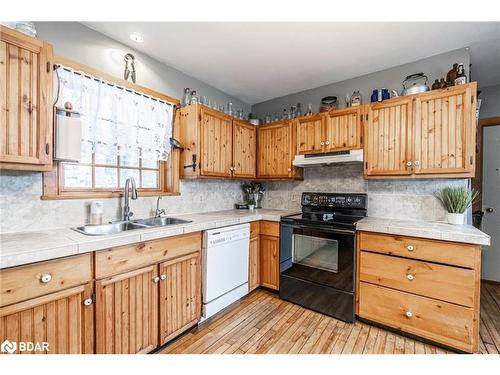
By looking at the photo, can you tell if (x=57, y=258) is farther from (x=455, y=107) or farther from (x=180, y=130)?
(x=455, y=107)

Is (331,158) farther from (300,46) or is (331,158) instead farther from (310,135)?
(300,46)

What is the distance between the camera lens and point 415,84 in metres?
2.33

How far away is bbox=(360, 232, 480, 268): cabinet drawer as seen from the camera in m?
1.66

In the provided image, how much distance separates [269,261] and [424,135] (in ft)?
6.61

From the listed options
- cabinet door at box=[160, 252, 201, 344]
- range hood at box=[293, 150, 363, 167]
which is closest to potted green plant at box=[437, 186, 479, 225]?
range hood at box=[293, 150, 363, 167]

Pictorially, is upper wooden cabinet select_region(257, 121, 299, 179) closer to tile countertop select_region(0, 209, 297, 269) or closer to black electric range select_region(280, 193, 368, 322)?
black electric range select_region(280, 193, 368, 322)

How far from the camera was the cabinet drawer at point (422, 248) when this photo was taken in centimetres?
166

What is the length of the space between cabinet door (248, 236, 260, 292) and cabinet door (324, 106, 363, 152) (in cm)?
137

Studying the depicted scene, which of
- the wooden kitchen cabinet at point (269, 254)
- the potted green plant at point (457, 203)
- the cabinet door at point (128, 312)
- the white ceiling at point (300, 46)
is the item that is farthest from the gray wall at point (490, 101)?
the cabinet door at point (128, 312)

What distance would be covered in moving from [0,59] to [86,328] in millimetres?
1585

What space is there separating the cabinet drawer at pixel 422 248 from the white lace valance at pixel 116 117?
2.20 meters

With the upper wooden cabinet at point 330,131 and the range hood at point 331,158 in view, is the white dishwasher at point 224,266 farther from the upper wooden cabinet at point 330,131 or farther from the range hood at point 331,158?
the upper wooden cabinet at point 330,131

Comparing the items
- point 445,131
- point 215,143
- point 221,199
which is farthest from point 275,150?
point 445,131

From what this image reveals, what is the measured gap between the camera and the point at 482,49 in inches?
84.4
